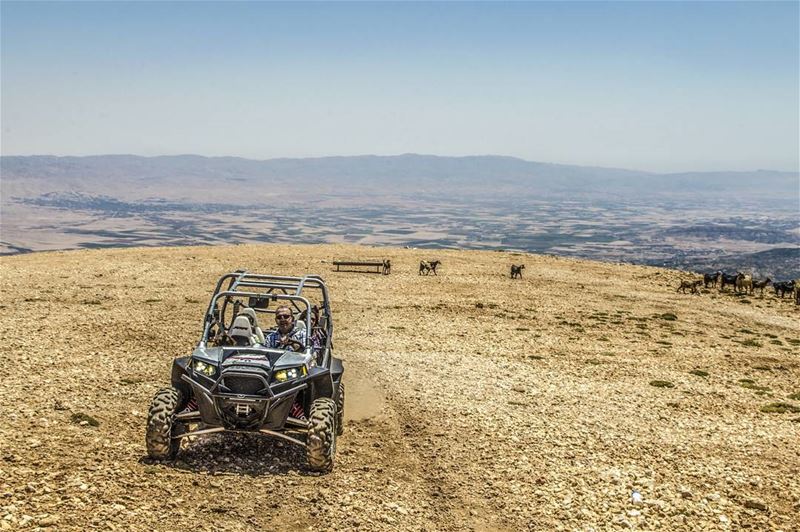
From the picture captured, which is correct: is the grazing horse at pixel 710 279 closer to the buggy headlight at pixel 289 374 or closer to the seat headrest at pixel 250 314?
the seat headrest at pixel 250 314

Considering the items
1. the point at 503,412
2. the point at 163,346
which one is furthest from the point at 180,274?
the point at 503,412

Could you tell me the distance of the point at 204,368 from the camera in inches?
422

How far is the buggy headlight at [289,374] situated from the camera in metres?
10.7

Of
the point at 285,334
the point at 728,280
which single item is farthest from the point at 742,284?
the point at 285,334

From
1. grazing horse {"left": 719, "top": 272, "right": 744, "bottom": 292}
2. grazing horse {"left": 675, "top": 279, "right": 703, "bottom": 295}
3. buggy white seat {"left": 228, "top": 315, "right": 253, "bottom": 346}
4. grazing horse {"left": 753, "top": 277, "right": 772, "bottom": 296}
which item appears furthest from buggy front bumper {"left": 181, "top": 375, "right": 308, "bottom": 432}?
grazing horse {"left": 753, "top": 277, "right": 772, "bottom": 296}

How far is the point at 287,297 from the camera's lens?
12.5m

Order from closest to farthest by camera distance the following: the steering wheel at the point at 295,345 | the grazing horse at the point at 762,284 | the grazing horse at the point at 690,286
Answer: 1. the steering wheel at the point at 295,345
2. the grazing horse at the point at 690,286
3. the grazing horse at the point at 762,284

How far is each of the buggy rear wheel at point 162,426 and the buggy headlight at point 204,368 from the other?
2.20 feet

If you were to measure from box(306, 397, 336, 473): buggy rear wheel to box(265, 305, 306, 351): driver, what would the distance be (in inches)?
64.1

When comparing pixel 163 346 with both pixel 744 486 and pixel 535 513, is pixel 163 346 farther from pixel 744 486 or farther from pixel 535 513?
pixel 744 486

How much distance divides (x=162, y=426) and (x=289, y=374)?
2290mm

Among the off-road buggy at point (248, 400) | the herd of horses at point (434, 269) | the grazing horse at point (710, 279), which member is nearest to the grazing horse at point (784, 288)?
the grazing horse at point (710, 279)

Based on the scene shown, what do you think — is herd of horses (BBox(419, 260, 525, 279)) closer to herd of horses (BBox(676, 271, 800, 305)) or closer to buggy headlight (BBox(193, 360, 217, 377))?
herd of horses (BBox(676, 271, 800, 305))

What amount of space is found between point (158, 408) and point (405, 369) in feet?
36.4
